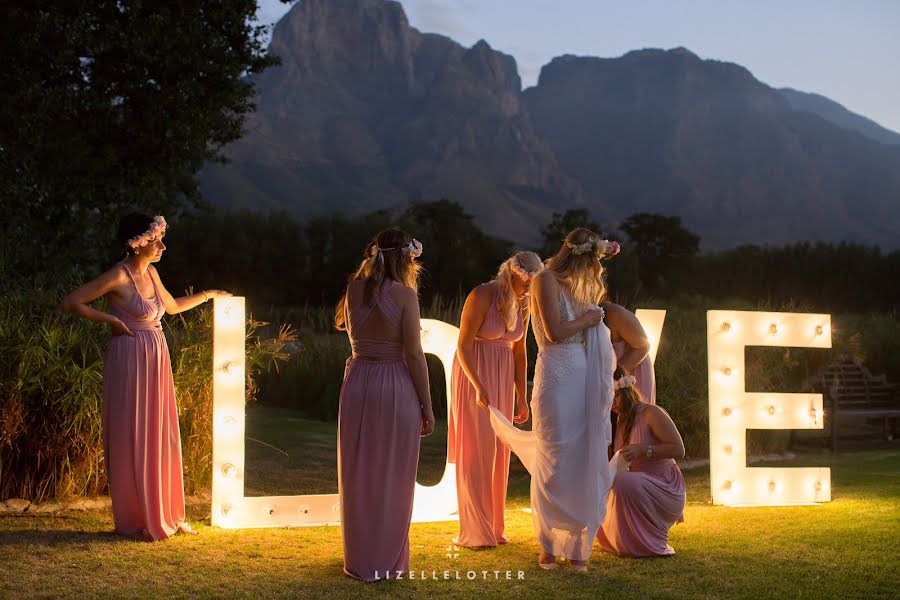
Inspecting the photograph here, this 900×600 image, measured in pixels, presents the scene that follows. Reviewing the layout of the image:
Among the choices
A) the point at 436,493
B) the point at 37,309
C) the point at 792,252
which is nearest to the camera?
the point at 436,493

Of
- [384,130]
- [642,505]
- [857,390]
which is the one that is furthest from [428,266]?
[384,130]

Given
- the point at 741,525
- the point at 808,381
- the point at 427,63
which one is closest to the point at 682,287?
the point at 808,381

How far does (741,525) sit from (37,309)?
20.6ft

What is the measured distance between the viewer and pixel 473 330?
612 centimetres

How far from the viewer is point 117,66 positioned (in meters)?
16.1

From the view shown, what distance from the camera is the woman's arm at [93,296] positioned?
6.01 meters

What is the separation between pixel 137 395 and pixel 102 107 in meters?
11.3

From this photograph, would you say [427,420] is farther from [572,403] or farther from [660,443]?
[660,443]

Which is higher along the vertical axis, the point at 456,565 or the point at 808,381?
the point at 808,381

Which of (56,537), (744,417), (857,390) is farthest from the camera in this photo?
(857,390)

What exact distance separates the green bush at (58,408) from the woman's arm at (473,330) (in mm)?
2618

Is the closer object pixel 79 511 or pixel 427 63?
pixel 79 511

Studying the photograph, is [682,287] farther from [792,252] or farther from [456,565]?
[456,565]

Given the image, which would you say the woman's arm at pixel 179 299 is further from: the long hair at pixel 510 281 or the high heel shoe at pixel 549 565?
the high heel shoe at pixel 549 565
